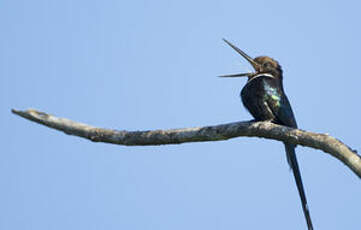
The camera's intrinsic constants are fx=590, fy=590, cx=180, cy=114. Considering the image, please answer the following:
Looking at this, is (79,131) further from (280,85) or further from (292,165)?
(280,85)

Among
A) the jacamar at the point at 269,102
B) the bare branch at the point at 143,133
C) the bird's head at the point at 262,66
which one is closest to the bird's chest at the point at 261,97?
the jacamar at the point at 269,102

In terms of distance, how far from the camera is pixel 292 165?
16.9 ft

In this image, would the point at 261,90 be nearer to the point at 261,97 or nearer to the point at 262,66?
the point at 261,97

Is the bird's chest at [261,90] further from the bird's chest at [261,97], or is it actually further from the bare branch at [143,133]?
the bare branch at [143,133]

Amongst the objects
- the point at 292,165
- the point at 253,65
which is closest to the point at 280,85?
the point at 253,65

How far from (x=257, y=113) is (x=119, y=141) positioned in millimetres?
1695

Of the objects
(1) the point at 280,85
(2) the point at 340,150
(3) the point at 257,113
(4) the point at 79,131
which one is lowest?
(2) the point at 340,150

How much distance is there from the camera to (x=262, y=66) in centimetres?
627

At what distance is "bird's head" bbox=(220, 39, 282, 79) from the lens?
244 inches

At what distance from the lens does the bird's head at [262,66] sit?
6.19m

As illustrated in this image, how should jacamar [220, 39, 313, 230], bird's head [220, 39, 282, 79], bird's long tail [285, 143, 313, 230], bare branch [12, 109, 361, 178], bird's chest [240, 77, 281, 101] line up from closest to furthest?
bare branch [12, 109, 361, 178] → bird's long tail [285, 143, 313, 230] → jacamar [220, 39, 313, 230] → bird's chest [240, 77, 281, 101] → bird's head [220, 39, 282, 79]

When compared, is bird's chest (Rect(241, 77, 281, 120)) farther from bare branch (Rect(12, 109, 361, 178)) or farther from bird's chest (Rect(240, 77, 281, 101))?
bare branch (Rect(12, 109, 361, 178))

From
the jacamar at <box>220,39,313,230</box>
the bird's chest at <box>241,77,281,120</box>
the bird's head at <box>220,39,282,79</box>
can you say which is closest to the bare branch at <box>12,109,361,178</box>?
the jacamar at <box>220,39,313,230</box>

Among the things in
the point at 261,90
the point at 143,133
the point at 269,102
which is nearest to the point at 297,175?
the point at 269,102
